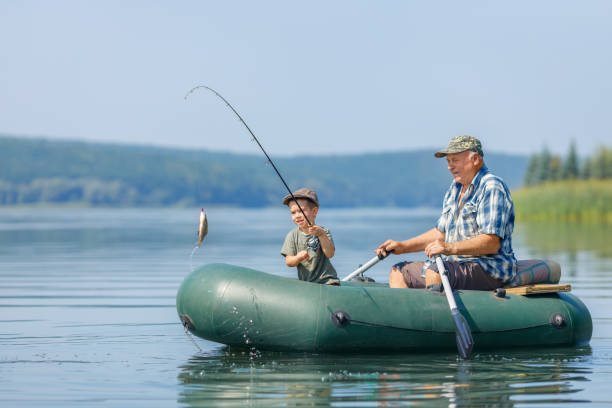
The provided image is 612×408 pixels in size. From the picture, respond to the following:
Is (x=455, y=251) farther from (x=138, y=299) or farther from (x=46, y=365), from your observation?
(x=138, y=299)

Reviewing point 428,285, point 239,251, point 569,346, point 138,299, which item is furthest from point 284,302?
point 239,251

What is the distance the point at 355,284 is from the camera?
8836 mm

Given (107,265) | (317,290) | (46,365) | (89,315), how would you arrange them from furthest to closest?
(107,265) → (89,315) → (317,290) → (46,365)

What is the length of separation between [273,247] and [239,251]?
78.6 inches

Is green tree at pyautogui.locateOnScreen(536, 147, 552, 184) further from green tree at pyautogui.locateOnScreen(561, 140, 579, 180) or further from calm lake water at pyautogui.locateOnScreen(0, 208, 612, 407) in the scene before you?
calm lake water at pyautogui.locateOnScreen(0, 208, 612, 407)

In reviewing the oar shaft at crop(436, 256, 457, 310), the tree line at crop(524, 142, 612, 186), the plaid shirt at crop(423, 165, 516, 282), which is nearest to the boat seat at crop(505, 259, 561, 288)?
the plaid shirt at crop(423, 165, 516, 282)

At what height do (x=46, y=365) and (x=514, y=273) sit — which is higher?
(x=514, y=273)

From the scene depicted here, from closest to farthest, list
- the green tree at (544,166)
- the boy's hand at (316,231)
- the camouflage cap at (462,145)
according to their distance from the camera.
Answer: the boy's hand at (316,231) → the camouflage cap at (462,145) → the green tree at (544,166)

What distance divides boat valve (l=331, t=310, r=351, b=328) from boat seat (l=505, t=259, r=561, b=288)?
5.06 ft

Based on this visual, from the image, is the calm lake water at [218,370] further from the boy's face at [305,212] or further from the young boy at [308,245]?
the boy's face at [305,212]

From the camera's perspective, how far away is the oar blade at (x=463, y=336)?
7492 millimetres

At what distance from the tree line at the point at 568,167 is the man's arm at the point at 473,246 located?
58.4 meters

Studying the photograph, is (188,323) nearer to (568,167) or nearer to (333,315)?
(333,315)

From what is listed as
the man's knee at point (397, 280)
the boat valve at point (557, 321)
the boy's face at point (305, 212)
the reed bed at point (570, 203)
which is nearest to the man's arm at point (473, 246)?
the man's knee at point (397, 280)
